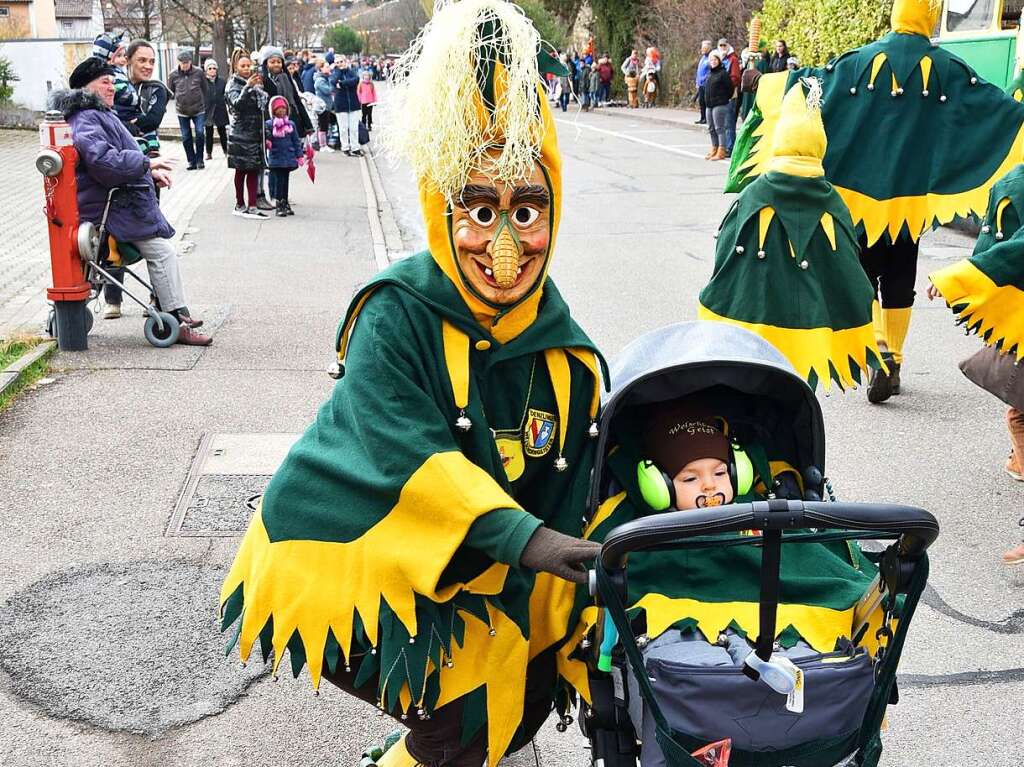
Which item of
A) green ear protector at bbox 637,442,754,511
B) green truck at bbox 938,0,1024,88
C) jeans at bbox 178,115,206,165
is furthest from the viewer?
jeans at bbox 178,115,206,165

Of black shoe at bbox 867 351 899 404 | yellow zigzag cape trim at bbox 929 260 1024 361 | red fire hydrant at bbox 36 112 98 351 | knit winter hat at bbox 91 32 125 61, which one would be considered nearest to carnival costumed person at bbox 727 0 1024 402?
black shoe at bbox 867 351 899 404

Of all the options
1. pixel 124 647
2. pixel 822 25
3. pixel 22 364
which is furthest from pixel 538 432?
pixel 822 25

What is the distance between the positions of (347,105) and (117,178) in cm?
1350

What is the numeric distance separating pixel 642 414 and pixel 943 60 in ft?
13.4

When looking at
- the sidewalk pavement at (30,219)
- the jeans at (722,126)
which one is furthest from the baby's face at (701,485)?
the jeans at (722,126)

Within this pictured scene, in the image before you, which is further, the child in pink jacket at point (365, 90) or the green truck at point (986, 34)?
the child in pink jacket at point (365, 90)

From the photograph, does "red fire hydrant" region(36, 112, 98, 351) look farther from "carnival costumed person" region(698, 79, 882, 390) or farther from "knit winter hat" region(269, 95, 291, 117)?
"knit winter hat" region(269, 95, 291, 117)

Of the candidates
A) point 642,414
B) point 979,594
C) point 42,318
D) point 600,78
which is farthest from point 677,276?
point 600,78

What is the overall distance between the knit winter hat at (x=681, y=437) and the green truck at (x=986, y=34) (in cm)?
932

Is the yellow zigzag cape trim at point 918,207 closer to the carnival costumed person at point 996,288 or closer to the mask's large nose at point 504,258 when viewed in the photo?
the carnival costumed person at point 996,288

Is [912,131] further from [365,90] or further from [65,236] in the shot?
[365,90]

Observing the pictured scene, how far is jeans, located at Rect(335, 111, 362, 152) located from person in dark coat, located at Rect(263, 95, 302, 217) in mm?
7696

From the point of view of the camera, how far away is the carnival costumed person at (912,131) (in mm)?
5789

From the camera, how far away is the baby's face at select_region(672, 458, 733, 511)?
250cm
